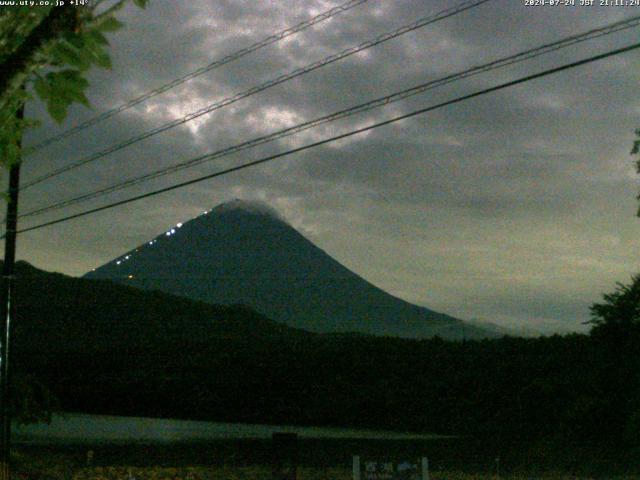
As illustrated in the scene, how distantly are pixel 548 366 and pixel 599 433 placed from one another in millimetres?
9512

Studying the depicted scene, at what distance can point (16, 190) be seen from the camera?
15031mm

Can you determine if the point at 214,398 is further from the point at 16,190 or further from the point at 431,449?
the point at 16,190

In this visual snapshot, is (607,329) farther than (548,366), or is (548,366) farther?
(548,366)

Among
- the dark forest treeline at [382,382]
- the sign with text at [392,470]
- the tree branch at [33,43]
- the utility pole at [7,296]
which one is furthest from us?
the dark forest treeline at [382,382]

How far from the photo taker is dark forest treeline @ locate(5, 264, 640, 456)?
2377 cm

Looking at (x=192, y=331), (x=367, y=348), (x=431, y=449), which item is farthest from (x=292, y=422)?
(x=192, y=331)

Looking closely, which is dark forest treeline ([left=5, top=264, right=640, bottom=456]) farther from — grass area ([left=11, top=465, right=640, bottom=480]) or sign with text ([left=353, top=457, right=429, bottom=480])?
sign with text ([left=353, top=457, right=429, bottom=480])

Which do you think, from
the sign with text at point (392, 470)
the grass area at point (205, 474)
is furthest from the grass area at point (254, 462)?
the sign with text at point (392, 470)

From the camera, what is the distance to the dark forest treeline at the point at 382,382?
78.0 ft

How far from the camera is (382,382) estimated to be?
1531 inches

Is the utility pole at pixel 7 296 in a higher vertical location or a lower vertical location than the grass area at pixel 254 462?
higher

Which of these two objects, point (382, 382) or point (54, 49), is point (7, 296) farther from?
point (382, 382)

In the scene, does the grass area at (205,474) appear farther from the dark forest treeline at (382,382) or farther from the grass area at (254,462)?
the dark forest treeline at (382,382)

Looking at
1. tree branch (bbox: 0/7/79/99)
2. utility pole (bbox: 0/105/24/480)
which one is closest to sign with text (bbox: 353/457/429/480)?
utility pole (bbox: 0/105/24/480)
